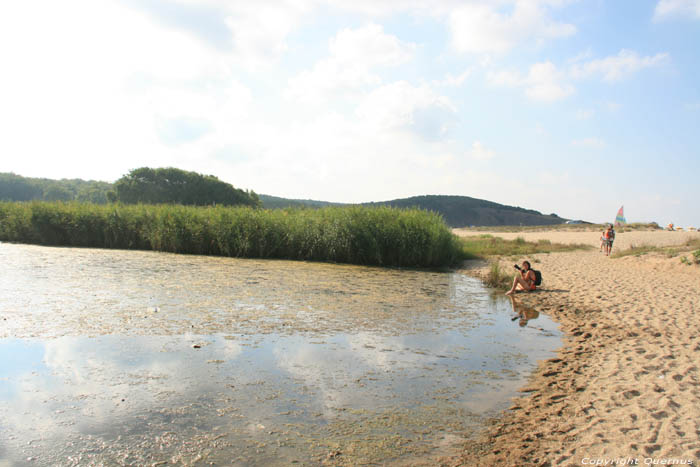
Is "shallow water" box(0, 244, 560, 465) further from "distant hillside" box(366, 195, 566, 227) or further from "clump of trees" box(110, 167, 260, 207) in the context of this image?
"distant hillside" box(366, 195, 566, 227)

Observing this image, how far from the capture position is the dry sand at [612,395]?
3.53m

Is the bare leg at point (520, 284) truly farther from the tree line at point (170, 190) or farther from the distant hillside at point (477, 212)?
the distant hillside at point (477, 212)

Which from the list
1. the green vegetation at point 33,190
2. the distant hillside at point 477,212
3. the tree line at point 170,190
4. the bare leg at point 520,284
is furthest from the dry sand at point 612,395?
the green vegetation at point 33,190

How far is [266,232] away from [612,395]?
1522cm

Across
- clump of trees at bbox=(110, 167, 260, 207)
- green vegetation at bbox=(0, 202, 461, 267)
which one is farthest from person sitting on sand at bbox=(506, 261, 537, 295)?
clump of trees at bbox=(110, 167, 260, 207)

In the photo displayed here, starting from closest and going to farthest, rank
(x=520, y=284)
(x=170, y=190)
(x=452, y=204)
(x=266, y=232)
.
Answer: (x=520, y=284) → (x=266, y=232) → (x=170, y=190) → (x=452, y=204)

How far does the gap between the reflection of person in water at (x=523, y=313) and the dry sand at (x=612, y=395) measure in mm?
279

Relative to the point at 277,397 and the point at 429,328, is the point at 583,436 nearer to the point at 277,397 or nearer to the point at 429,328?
the point at 277,397

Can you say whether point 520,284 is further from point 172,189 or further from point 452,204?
point 452,204

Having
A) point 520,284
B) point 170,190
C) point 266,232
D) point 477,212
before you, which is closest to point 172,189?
point 170,190

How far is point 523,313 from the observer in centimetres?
950

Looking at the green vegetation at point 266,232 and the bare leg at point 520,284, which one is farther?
the green vegetation at point 266,232

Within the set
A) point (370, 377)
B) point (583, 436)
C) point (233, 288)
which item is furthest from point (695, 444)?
point (233, 288)

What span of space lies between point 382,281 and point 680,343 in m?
7.64
